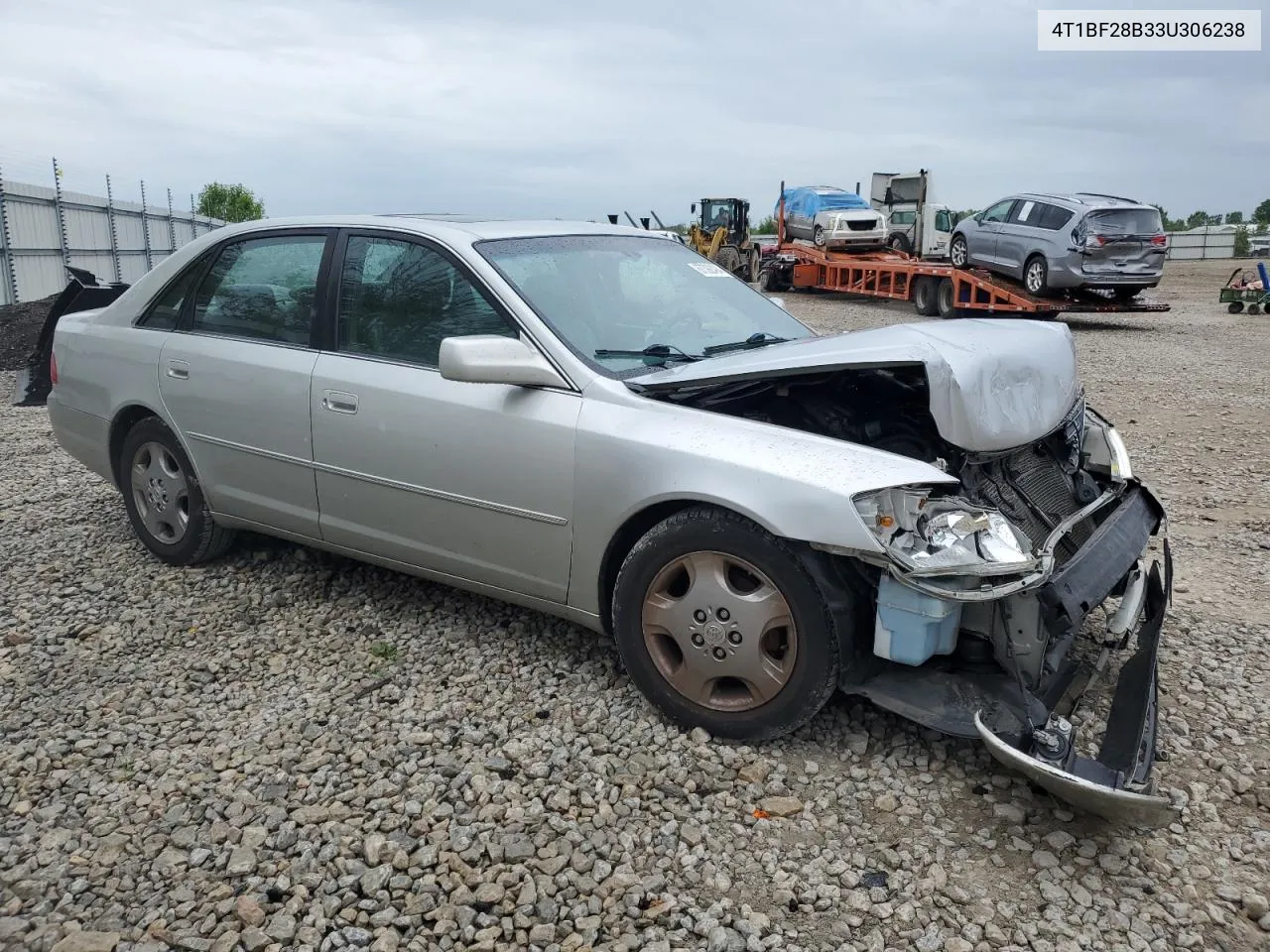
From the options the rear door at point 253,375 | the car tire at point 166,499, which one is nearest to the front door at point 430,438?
the rear door at point 253,375

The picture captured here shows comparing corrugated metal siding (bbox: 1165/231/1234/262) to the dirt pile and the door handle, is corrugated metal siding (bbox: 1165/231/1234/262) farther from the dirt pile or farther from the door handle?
the door handle

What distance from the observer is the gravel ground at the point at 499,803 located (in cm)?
249

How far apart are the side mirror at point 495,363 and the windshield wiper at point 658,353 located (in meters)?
0.24

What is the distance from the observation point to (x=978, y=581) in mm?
2850

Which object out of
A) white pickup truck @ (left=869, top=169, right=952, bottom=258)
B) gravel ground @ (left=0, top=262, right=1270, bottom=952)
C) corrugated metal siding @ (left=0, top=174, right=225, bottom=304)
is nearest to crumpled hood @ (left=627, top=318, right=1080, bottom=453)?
gravel ground @ (left=0, top=262, right=1270, bottom=952)

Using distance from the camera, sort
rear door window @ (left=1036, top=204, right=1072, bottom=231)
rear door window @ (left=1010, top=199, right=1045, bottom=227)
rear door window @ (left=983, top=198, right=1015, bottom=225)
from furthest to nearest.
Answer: rear door window @ (left=983, top=198, right=1015, bottom=225)
rear door window @ (left=1010, top=199, right=1045, bottom=227)
rear door window @ (left=1036, top=204, right=1072, bottom=231)

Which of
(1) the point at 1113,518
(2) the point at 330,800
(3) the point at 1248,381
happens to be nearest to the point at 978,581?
(1) the point at 1113,518

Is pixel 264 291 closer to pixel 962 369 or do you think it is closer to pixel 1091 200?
pixel 962 369

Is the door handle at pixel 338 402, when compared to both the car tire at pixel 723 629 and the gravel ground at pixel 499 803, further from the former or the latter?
the car tire at pixel 723 629

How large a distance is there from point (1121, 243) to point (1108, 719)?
1596 cm

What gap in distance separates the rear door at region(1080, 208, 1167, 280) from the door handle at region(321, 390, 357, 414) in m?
15.8

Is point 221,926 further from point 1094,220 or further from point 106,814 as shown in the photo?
point 1094,220

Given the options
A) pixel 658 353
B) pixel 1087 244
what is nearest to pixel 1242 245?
pixel 1087 244

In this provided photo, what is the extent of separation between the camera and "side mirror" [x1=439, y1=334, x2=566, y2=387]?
3.29m
